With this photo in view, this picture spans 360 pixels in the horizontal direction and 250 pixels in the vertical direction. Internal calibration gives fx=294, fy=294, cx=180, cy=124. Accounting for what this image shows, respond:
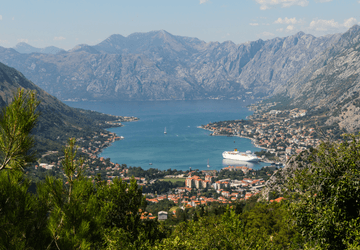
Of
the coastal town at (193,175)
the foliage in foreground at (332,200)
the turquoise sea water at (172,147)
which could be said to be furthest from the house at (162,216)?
the turquoise sea water at (172,147)

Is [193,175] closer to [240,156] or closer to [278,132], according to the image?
[240,156]

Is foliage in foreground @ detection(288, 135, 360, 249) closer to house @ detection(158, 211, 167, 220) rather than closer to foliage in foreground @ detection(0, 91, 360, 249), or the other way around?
foliage in foreground @ detection(0, 91, 360, 249)

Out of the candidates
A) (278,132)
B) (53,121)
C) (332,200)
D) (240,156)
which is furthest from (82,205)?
(278,132)

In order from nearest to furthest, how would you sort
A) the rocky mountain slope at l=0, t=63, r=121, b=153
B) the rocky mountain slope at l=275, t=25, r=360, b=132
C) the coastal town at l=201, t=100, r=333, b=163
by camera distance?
the coastal town at l=201, t=100, r=333, b=163 < the rocky mountain slope at l=0, t=63, r=121, b=153 < the rocky mountain slope at l=275, t=25, r=360, b=132

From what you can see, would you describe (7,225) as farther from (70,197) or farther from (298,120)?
(298,120)

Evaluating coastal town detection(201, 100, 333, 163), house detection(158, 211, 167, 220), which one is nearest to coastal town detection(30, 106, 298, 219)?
coastal town detection(201, 100, 333, 163)

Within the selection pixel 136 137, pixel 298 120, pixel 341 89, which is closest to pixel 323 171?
pixel 136 137
